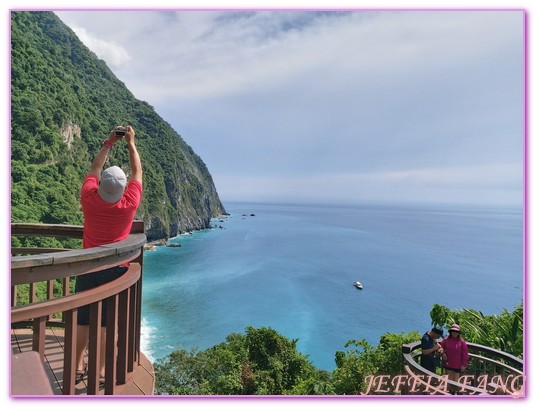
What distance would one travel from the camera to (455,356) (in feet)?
10.2

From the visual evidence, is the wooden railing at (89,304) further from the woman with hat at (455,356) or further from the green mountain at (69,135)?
the green mountain at (69,135)

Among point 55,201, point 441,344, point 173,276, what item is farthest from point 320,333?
point 441,344

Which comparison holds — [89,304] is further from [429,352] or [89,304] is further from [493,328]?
[493,328]

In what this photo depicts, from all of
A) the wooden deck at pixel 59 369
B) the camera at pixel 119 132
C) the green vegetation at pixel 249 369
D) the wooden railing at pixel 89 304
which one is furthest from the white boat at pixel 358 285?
the camera at pixel 119 132

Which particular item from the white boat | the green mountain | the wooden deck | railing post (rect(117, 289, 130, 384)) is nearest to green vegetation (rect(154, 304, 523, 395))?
the wooden deck

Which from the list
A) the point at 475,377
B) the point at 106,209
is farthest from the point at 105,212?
the point at 475,377

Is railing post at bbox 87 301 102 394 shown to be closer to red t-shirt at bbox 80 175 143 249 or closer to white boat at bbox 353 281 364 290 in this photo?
red t-shirt at bbox 80 175 143 249

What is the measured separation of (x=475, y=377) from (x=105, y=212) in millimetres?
3270

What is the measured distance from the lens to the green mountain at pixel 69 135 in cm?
3169

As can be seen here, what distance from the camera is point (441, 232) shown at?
80.6 m

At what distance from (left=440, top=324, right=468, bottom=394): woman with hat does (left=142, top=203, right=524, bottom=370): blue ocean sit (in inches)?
981

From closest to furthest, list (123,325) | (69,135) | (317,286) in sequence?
(123,325)
(69,135)
(317,286)

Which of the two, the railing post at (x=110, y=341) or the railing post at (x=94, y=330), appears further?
the railing post at (x=110, y=341)

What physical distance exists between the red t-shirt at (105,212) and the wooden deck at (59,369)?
774mm
